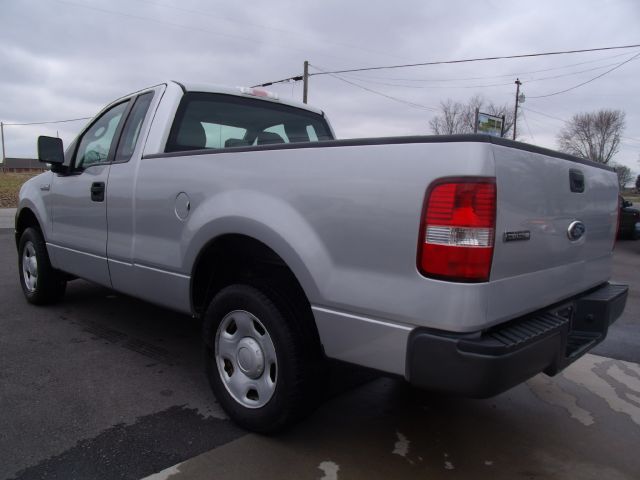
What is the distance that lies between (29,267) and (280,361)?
3772 millimetres

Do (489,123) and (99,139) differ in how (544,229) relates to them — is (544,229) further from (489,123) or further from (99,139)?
(489,123)

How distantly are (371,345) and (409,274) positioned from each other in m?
0.37

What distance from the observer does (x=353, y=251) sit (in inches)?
84.0

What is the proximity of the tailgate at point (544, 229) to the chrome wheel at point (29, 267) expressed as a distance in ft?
14.5

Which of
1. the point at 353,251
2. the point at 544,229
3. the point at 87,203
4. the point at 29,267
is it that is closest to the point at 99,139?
the point at 87,203

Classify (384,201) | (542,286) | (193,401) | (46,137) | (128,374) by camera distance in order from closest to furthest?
(384,201) < (542,286) < (193,401) < (128,374) < (46,137)

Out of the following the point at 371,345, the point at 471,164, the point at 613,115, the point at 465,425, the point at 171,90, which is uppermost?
the point at 613,115

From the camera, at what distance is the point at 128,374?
347cm

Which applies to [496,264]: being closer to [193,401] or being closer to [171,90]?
[193,401]

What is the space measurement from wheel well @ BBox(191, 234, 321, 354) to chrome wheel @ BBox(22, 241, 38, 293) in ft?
8.76

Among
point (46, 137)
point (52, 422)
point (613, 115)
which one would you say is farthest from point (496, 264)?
point (613, 115)

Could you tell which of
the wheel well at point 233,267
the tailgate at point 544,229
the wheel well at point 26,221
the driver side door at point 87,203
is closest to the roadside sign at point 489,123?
the wheel well at point 26,221

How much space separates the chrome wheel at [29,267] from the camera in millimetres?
4941

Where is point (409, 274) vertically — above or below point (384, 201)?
below
